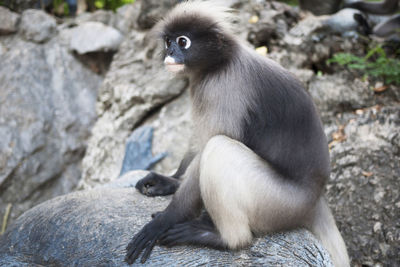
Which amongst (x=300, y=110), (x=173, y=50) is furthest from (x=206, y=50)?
(x=300, y=110)

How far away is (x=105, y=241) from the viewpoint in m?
2.52

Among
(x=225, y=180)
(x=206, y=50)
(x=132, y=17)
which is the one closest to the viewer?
(x=225, y=180)

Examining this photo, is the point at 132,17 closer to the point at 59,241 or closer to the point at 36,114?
the point at 36,114

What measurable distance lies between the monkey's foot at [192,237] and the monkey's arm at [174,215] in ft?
0.14

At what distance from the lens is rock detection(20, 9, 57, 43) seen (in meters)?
6.00

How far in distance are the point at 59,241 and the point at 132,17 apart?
4475mm

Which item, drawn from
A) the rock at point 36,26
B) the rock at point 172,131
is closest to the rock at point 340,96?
the rock at point 172,131

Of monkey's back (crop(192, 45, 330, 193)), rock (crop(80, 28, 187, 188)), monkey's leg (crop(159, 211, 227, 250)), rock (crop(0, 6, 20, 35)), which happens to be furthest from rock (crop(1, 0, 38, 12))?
monkey's leg (crop(159, 211, 227, 250))

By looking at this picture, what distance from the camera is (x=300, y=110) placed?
251 cm

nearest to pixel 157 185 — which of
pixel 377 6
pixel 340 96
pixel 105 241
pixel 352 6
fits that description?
pixel 105 241

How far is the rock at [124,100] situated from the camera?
17.9 feet

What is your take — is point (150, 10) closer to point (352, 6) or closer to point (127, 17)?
point (127, 17)

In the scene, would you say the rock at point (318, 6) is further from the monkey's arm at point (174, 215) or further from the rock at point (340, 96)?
the monkey's arm at point (174, 215)

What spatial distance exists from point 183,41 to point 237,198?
1.14 meters
